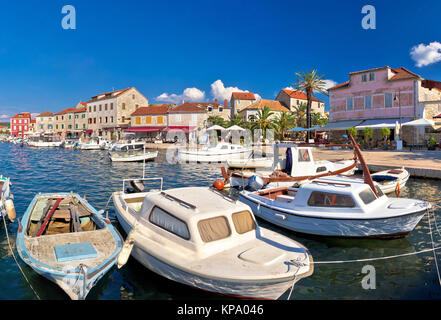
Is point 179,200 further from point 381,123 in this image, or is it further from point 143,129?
point 143,129

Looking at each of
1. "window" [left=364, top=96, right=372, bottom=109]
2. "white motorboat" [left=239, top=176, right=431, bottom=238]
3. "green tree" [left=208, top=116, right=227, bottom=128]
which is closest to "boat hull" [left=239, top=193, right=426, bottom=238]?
"white motorboat" [left=239, top=176, right=431, bottom=238]

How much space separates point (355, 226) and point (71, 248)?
26.6 feet

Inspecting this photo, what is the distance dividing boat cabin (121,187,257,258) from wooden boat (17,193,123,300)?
44.7 inches

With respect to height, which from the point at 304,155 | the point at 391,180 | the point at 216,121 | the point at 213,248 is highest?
the point at 216,121

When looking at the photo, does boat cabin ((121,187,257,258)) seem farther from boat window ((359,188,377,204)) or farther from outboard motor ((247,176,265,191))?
outboard motor ((247,176,265,191))

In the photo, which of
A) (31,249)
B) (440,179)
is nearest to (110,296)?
(31,249)

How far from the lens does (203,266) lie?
20.8 ft

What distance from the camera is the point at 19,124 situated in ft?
426

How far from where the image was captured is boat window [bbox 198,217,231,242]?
22.7 feet

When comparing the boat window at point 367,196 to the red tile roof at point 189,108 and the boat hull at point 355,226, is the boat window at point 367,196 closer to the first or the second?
the boat hull at point 355,226

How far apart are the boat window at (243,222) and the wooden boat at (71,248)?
286 cm

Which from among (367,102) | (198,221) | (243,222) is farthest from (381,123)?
(198,221)

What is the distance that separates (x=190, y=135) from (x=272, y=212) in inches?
2093
